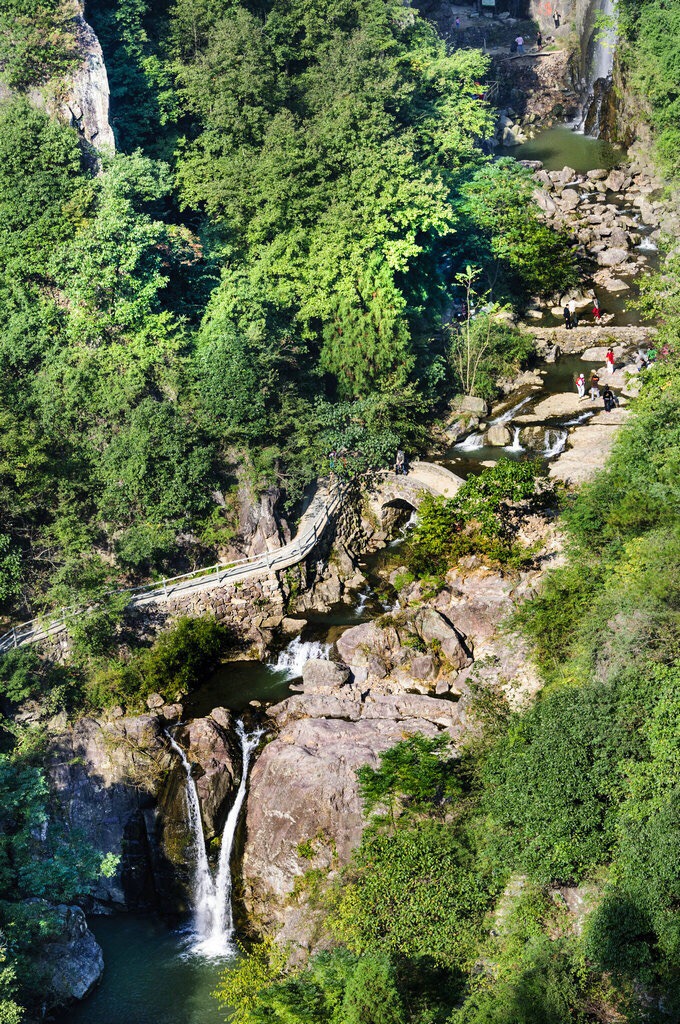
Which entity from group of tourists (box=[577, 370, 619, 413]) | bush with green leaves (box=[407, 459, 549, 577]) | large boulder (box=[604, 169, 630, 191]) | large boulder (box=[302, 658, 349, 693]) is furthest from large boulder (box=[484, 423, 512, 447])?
large boulder (box=[604, 169, 630, 191])

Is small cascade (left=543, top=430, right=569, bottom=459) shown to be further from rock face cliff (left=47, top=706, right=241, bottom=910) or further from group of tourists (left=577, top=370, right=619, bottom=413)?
rock face cliff (left=47, top=706, right=241, bottom=910)

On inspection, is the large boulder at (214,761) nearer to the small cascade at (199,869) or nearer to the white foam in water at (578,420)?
the small cascade at (199,869)

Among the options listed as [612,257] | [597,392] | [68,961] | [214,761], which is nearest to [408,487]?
[597,392]

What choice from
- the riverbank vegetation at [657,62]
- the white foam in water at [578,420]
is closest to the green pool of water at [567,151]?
the riverbank vegetation at [657,62]

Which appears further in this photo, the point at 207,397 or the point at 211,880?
the point at 207,397

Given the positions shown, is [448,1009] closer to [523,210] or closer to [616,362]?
[616,362]

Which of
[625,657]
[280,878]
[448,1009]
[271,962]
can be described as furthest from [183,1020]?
[625,657]

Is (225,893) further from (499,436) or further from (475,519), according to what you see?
(499,436)
